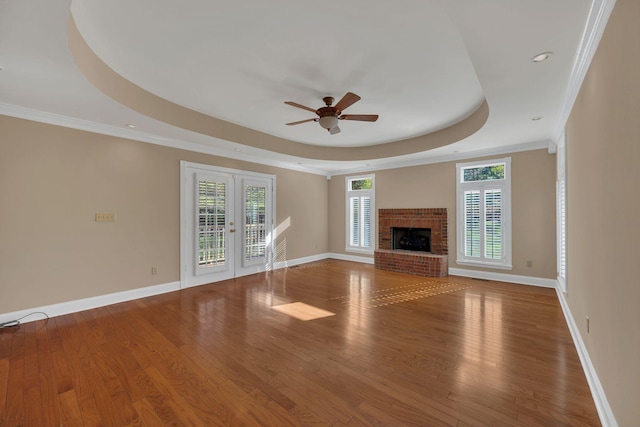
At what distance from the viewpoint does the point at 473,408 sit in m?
1.92

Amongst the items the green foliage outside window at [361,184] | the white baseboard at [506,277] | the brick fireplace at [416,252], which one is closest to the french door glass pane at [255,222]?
the green foliage outside window at [361,184]

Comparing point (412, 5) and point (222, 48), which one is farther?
point (222, 48)

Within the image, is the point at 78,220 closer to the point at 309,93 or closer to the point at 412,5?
the point at 309,93

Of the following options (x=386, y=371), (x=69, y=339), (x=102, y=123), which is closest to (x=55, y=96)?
(x=102, y=123)

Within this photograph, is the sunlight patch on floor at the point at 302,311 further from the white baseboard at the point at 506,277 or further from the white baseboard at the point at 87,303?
the white baseboard at the point at 506,277

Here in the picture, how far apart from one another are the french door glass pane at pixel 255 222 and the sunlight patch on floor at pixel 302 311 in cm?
229

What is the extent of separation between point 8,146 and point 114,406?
3.45 m

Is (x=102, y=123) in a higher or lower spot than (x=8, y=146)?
higher

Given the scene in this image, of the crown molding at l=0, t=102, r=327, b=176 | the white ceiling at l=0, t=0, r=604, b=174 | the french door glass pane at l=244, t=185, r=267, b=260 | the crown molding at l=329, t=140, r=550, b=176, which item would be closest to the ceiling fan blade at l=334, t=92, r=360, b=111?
the white ceiling at l=0, t=0, r=604, b=174

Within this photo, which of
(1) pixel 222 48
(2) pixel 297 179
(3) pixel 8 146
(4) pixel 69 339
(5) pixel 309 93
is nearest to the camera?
(1) pixel 222 48

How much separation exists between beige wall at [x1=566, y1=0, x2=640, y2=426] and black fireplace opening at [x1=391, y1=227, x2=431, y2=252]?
3.95 m

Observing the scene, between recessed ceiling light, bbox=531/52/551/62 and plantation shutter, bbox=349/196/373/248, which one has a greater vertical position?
recessed ceiling light, bbox=531/52/551/62

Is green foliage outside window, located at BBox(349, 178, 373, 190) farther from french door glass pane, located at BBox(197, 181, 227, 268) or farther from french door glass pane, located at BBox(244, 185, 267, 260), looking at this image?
french door glass pane, located at BBox(197, 181, 227, 268)

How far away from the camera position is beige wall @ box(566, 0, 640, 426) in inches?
53.6
